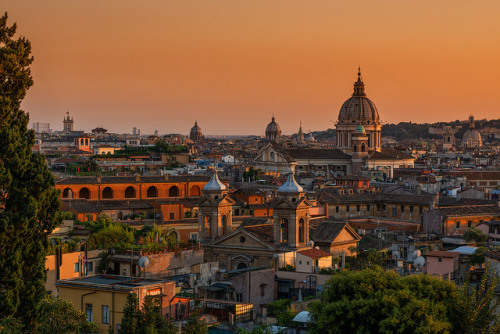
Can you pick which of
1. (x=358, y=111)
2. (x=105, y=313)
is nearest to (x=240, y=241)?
(x=105, y=313)

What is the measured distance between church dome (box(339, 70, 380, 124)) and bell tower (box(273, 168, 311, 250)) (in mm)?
69848

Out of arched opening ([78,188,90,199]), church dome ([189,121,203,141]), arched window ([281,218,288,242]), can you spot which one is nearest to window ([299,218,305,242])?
arched window ([281,218,288,242])

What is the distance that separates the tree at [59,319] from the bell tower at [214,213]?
11851mm

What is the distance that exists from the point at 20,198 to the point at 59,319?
2.46 meters

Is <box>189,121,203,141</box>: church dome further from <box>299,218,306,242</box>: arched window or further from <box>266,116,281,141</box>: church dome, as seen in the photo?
A: <box>299,218,306,242</box>: arched window

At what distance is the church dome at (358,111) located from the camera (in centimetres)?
9856

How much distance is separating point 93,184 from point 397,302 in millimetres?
34512

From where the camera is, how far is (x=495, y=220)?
42188 millimetres

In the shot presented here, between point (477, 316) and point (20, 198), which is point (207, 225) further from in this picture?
point (477, 316)

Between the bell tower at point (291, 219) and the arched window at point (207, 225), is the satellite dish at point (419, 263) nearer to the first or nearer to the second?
the bell tower at point (291, 219)

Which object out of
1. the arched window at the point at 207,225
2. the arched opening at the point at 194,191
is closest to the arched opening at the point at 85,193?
the arched opening at the point at 194,191

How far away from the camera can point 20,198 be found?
18609 mm

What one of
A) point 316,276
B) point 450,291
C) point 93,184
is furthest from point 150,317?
point 93,184

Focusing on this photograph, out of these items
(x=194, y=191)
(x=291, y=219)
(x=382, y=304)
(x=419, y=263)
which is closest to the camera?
→ (x=382, y=304)
